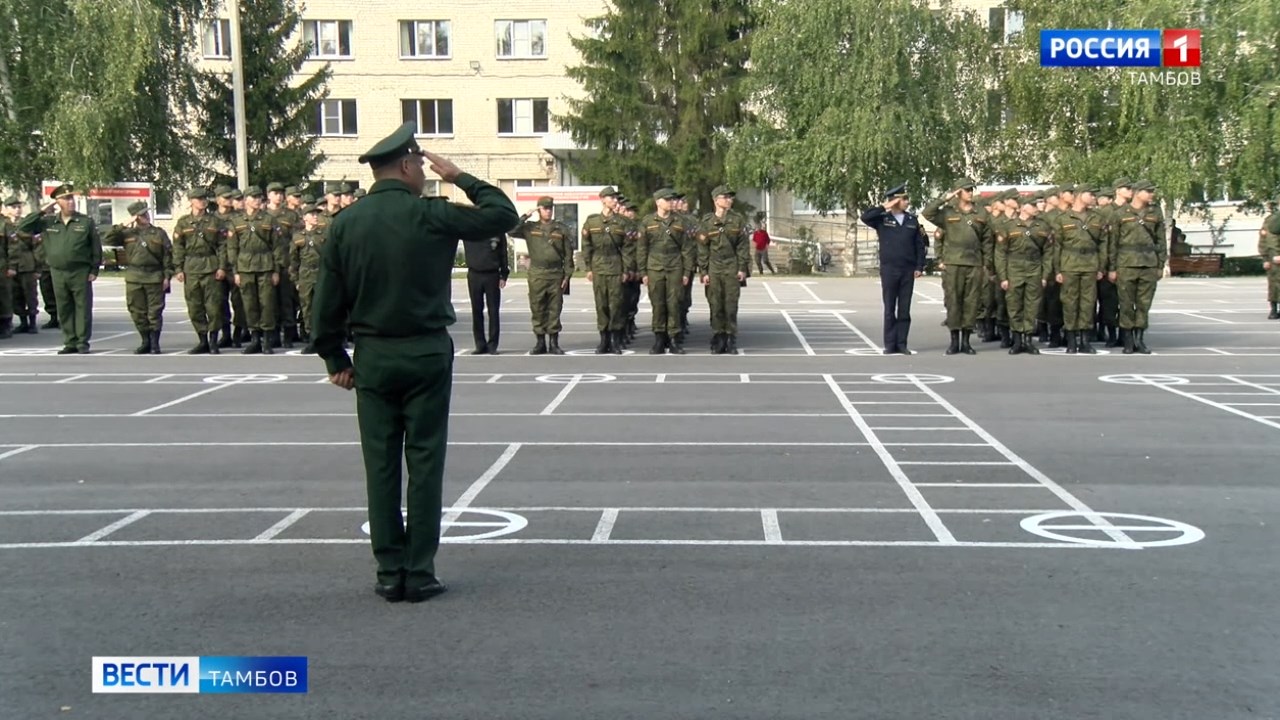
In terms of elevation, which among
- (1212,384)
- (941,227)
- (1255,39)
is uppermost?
(1255,39)

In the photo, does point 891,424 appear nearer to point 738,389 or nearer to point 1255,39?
point 738,389

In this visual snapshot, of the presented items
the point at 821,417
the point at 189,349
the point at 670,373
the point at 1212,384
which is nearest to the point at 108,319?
the point at 189,349

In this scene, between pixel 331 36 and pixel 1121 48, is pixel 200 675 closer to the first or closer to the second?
pixel 1121 48

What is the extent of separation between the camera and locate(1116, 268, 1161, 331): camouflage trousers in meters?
17.5

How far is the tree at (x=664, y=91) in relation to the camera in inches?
1932

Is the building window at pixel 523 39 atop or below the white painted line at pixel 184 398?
atop

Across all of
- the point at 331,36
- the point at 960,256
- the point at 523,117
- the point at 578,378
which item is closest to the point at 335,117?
the point at 331,36

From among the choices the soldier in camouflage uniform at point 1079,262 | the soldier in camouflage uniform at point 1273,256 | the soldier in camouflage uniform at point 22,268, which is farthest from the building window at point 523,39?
the soldier in camouflage uniform at point 1079,262

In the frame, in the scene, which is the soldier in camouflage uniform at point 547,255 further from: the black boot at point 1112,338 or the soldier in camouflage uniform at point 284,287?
the black boot at point 1112,338

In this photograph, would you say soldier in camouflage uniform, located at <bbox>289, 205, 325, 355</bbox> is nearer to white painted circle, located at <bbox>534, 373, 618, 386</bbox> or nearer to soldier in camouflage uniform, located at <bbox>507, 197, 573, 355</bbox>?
soldier in camouflage uniform, located at <bbox>507, 197, 573, 355</bbox>

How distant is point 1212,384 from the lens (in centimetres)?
1453

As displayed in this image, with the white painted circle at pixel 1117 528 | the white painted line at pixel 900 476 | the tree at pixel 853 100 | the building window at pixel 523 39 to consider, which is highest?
the building window at pixel 523 39

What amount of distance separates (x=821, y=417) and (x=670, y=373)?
4.04 meters

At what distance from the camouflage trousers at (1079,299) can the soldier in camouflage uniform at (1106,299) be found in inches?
13.7
